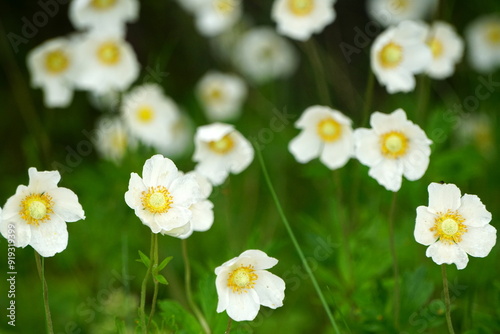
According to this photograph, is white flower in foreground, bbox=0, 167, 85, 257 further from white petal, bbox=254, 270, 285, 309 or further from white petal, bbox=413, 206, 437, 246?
white petal, bbox=413, 206, 437, 246

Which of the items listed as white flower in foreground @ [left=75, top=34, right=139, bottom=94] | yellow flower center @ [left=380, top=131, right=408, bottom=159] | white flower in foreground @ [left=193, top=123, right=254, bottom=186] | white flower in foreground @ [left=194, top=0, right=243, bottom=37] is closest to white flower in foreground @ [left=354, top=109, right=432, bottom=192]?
yellow flower center @ [left=380, top=131, right=408, bottom=159]

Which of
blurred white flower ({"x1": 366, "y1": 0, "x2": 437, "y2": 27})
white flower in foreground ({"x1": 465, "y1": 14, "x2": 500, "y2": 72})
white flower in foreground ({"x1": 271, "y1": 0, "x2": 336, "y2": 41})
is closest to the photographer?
white flower in foreground ({"x1": 271, "y1": 0, "x2": 336, "y2": 41})

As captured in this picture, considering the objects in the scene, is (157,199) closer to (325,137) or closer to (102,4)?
(325,137)

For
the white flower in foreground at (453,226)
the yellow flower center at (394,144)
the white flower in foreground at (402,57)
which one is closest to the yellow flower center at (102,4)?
the white flower in foreground at (402,57)

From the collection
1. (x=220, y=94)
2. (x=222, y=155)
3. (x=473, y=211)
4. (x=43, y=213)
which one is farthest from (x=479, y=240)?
(x=220, y=94)

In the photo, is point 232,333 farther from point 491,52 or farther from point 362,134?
point 491,52

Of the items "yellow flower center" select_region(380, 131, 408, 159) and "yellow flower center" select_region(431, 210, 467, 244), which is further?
"yellow flower center" select_region(380, 131, 408, 159)

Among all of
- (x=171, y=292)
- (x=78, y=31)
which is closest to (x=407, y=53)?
(x=171, y=292)
